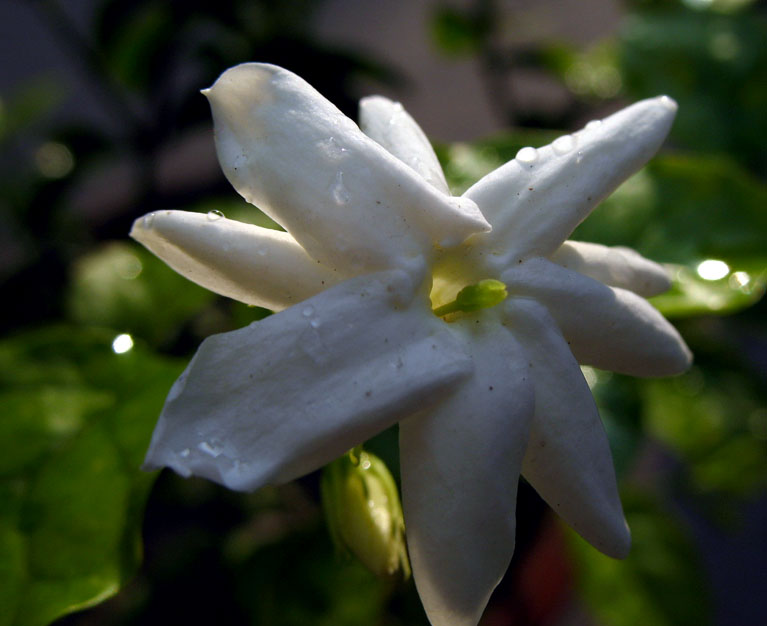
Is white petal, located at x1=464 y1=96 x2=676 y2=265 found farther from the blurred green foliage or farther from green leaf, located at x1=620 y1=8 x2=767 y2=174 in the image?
green leaf, located at x1=620 y1=8 x2=767 y2=174

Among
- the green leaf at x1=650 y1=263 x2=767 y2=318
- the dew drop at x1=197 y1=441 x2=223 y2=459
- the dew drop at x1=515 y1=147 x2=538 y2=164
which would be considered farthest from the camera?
the green leaf at x1=650 y1=263 x2=767 y2=318

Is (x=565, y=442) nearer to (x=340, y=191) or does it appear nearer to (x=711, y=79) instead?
(x=340, y=191)

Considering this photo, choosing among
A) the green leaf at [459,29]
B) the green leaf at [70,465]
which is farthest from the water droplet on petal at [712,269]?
the green leaf at [459,29]

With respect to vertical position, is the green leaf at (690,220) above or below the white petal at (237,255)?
below

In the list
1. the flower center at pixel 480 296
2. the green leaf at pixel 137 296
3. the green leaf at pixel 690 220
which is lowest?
the green leaf at pixel 137 296

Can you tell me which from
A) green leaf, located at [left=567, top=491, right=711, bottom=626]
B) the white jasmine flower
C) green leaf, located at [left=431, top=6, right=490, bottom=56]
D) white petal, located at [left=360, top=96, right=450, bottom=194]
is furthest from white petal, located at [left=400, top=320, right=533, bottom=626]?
green leaf, located at [left=431, top=6, right=490, bottom=56]

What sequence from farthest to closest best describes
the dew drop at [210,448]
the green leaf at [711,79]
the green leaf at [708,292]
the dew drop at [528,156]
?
the green leaf at [711,79] < the green leaf at [708,292] < the dew drop at [528,156] < the dew drop at [210,448]

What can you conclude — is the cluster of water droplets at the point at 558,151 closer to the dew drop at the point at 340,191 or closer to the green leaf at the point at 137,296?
the dew drop at the point at 340,191
